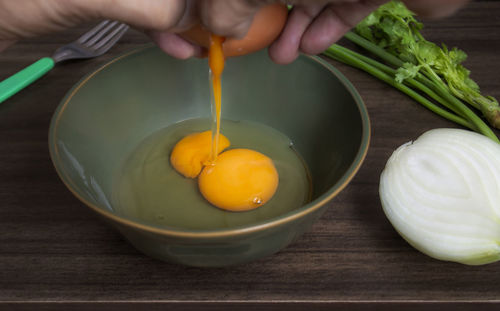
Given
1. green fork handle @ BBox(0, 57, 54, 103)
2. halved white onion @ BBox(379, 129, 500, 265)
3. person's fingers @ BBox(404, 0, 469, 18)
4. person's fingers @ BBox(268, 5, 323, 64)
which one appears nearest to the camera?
person's fingers @ BBox(404, 0, 469, 18)

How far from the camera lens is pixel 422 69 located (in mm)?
1193

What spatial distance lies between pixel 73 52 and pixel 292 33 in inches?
32.8

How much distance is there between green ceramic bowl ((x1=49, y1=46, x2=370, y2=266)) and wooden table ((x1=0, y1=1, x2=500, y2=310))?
0.07 meters

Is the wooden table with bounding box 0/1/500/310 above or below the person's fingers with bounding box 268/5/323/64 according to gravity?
below

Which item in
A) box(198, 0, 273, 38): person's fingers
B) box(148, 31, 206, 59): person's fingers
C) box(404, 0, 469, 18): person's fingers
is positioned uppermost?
box(404, 0, 469, 18): person's fingers

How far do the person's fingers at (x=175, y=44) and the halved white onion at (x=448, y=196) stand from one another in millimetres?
510

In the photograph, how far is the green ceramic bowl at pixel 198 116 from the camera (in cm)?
66

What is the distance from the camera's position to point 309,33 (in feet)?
2.88

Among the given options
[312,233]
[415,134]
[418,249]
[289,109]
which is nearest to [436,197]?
[418,249]

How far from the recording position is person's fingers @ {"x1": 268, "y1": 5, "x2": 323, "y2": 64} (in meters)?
0.86

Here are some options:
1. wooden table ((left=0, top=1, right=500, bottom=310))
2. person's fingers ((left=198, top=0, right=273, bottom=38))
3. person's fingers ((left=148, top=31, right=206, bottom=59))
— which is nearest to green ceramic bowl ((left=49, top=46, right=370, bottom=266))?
wooden table ((left=0, top=1, right=500, bottom=310))

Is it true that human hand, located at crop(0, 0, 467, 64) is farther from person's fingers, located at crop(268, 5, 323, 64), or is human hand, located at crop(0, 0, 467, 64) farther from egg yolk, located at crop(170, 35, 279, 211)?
egg yolk, located at crop(170, 35, 279, 211)

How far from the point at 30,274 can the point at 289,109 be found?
75 centimetres

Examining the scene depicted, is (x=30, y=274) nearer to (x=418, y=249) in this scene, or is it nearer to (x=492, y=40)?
(x=418, y=249)
